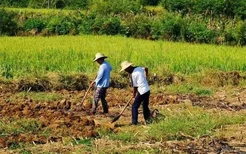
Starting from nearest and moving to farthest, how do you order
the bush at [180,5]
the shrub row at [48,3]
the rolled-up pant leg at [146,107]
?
1. the rolled-up pant leg at [146,107]
2. the bush at [180,5]
3. the shrub row at [48,3]

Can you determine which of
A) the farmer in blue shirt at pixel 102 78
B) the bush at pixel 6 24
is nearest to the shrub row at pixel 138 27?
the bush at pixel 6 24

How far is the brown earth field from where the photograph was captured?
310 inches

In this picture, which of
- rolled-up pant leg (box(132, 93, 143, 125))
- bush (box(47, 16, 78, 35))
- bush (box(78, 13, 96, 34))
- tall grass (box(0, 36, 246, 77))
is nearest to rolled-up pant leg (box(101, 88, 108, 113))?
rolled-up pant leg (box(132, 93, 143, 125))

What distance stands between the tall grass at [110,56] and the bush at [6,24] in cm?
411

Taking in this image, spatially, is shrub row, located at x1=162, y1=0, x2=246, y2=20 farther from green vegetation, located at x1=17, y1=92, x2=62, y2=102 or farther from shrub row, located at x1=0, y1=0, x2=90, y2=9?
green vegetation, located at x1=17, y1=92, x2=62, y2=102

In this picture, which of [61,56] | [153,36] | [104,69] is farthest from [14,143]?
[153,36]

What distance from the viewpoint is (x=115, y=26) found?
25625mm

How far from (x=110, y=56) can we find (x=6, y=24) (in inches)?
382

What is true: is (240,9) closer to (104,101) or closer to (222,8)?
(222,8)

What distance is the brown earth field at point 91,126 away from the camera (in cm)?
788

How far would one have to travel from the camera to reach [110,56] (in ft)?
59.3

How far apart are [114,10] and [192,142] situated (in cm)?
2496

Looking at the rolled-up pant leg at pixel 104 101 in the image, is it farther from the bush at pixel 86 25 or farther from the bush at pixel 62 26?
the bush at pixel 62 26

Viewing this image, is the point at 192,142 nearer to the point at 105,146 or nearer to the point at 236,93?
the point at 105,146
